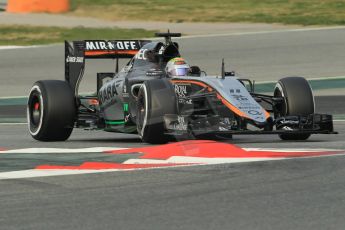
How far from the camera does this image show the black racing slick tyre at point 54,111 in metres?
13.6

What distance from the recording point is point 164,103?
12062 millimetres

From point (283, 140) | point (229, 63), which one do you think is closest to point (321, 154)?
point (283, 140)

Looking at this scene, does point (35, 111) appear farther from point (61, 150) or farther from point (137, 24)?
point (137, 24)

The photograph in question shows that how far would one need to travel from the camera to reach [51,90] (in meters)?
13.6

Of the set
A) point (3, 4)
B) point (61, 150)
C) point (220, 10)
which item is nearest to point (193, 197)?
point (61, 150)

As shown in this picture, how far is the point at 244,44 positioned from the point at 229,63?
2.80 meters

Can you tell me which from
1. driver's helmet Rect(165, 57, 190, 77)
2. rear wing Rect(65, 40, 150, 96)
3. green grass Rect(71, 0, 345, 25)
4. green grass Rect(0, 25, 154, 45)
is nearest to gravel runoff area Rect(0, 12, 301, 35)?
green grass Rect(71, 0, 345, 25)

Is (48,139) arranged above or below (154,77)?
below

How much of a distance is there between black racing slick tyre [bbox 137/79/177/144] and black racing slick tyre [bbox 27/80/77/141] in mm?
1619

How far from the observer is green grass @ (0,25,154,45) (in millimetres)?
30969

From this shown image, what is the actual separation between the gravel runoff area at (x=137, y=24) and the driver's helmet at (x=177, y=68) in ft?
62.6

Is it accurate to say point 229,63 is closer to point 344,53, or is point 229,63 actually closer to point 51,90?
point 344,53

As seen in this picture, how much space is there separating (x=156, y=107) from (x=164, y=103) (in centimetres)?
10

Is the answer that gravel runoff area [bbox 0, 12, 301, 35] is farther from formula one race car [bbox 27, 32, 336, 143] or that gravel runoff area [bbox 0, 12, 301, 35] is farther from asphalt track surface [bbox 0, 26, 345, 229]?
asphalt track surface [bbox 0, 26, 345, 229]
